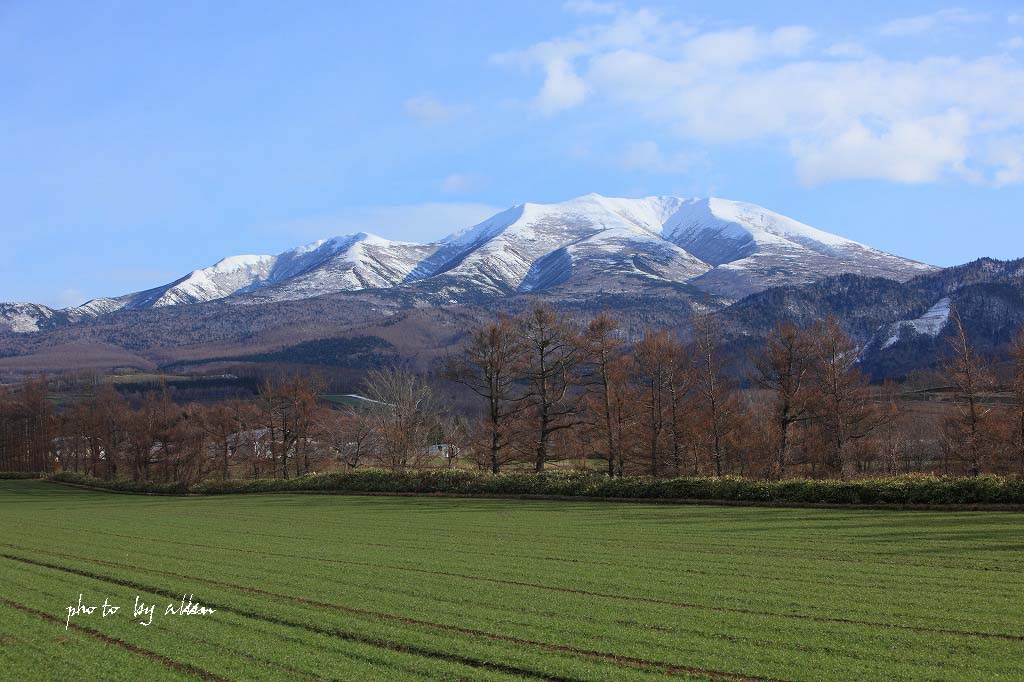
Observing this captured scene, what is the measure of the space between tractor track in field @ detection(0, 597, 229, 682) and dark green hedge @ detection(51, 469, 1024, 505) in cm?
2814

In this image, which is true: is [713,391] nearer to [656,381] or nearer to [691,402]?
[656,381]

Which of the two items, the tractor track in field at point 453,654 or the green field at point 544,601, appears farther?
the green field at point 544,601

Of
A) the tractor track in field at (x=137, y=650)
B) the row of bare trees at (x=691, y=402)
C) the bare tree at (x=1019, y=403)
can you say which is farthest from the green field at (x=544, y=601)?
the row of bare trees at (x=691, y=402)

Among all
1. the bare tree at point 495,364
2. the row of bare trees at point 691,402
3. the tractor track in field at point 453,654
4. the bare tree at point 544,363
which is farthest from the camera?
the bare tree at point 495,364

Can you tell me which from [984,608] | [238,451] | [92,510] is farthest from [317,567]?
[238,451]

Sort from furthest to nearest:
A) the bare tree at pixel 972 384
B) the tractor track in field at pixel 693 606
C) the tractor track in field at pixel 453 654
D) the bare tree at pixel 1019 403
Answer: the bare tree at pixel 972 384, the bare tree at pixel 1019 403, the tractor track in field at pixel 693 606, the tractor track in field at pixel 453 654

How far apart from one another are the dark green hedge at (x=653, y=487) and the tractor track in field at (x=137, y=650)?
92.3ft

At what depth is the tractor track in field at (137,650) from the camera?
1207 centimetres

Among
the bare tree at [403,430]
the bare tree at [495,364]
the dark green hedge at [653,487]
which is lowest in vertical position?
the dark green hedge at [653,487]

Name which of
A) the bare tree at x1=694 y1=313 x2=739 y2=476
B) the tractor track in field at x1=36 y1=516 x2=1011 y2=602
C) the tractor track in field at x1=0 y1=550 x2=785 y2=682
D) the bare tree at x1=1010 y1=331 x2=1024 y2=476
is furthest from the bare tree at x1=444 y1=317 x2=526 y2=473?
the tractor track in field at x1=0 y1=550 x2=785 y2=682

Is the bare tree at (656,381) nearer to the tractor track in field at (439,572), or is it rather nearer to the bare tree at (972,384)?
the bare tree at (972,384)

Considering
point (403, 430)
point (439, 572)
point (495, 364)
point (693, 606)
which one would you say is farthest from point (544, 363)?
point (693, 606)

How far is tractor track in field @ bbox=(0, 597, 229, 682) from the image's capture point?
39.6 feet

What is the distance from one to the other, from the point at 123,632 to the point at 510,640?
7445mm
